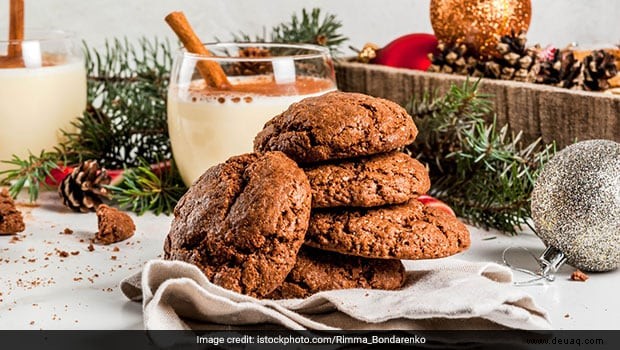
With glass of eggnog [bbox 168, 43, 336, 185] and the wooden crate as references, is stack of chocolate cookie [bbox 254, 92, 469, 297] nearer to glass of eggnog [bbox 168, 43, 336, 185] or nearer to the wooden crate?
glass of eggnog [bbox 168, 43, 336, 185]

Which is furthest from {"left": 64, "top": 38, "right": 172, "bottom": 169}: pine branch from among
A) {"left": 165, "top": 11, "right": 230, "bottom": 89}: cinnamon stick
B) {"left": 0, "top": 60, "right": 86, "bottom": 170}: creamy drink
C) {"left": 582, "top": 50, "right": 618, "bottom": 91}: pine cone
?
{"left": 582, "top": 50, "right": 618, "bottom": 91}: pine cone

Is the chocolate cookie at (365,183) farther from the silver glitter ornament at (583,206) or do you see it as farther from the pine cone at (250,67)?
the pine cone at (250,67)

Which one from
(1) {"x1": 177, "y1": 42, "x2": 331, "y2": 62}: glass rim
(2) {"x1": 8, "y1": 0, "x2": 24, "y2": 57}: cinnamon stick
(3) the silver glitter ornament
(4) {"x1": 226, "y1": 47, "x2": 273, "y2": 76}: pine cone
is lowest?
(3) the silver glitter ornament

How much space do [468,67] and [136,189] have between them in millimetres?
897

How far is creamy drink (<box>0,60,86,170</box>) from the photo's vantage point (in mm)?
2301

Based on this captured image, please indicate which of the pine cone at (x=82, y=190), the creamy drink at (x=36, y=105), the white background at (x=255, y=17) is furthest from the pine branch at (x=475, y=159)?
the white background at (x=255, y=17)

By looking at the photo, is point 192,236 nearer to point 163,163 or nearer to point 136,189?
point 136,189

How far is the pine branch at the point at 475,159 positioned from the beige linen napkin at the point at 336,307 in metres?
0.54

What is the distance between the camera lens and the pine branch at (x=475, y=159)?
196cm

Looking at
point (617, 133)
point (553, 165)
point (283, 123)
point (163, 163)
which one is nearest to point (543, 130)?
point (617, 133)

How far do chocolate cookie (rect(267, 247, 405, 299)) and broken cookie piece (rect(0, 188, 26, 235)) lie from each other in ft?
2.38

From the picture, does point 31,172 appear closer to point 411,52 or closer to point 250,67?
point 250,67

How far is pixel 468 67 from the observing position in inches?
91.8

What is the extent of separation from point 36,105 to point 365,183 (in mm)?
1187
